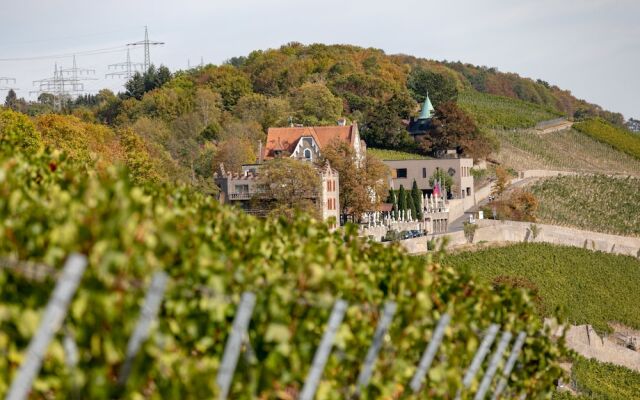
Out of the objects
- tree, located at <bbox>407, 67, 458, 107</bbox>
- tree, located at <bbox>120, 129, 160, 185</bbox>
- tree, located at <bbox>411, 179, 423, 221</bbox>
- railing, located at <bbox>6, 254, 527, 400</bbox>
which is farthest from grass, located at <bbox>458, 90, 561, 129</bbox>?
railing, located at <bbox>6, 254, 527, 400</bbox>

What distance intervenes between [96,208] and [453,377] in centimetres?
405

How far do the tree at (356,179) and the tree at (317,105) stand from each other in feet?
82.0

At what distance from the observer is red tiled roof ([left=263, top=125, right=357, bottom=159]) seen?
82312 millimetres

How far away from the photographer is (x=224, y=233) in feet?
36.8

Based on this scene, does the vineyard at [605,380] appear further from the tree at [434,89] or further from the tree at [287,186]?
the tree at [434,89]

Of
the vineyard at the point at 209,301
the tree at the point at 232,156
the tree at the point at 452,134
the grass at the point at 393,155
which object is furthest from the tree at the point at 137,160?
the vineyard at the point at 209,301

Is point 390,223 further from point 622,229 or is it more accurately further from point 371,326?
point 371,326

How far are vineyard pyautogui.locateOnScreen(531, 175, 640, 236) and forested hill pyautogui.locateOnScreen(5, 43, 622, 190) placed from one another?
307 inches

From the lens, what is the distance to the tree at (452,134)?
10162 cm

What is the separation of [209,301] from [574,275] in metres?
60.0

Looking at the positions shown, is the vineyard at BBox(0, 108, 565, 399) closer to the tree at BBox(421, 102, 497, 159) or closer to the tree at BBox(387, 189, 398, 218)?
the tree at BBox(387, 189, 398, 218)

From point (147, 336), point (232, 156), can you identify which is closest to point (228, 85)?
point (232, 156)

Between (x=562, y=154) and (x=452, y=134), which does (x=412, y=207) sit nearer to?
(x=452, y=134)

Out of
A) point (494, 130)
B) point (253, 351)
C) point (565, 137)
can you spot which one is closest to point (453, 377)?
point (253, 351)
